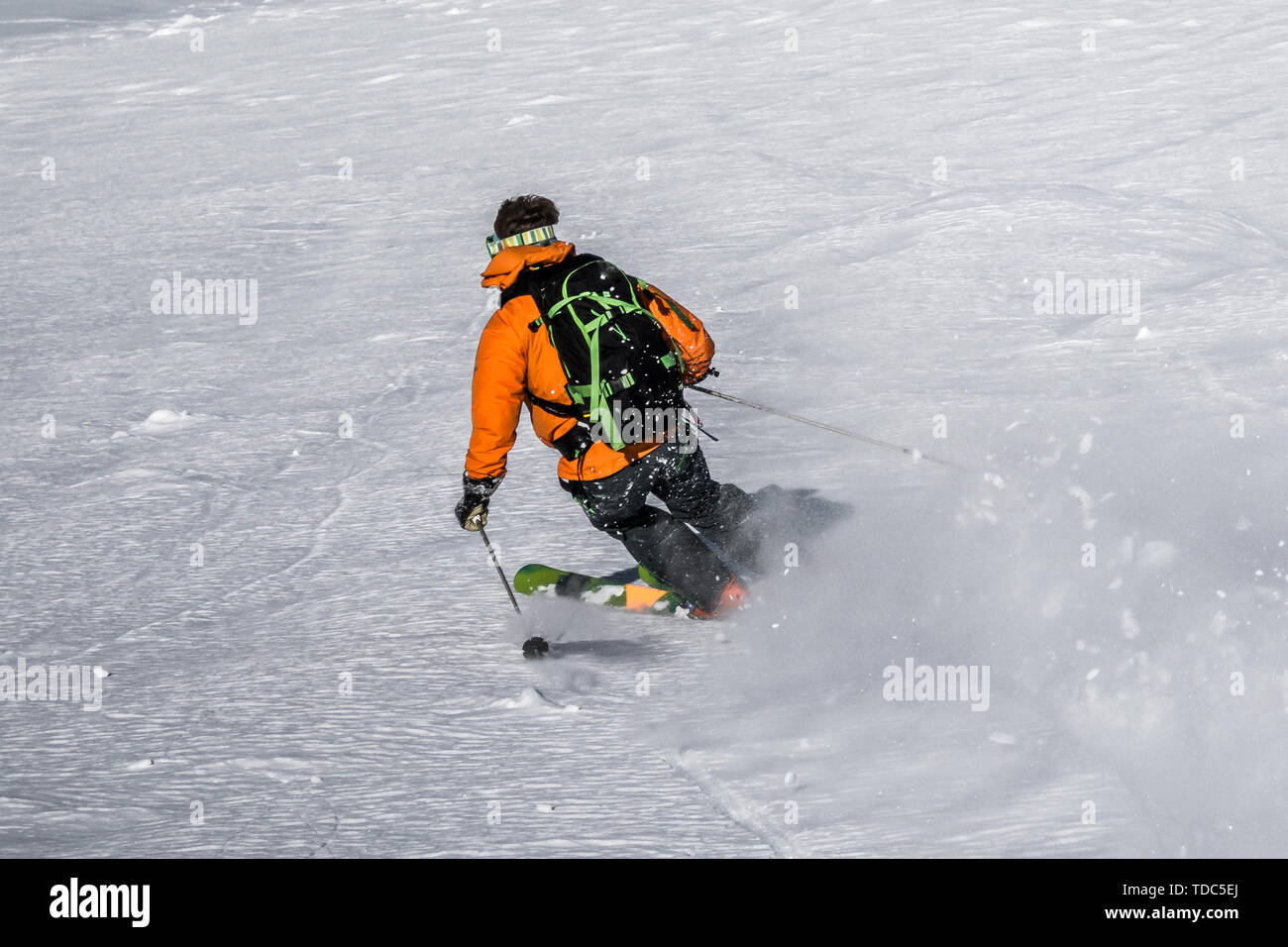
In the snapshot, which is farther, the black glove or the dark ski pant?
the dark ski pant

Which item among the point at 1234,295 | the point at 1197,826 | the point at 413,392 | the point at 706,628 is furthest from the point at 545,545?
the point at 1234,295

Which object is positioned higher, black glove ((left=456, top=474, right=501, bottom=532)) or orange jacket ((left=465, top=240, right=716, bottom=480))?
orange jacket ((left=465, top=240, right=716, bottom=480))

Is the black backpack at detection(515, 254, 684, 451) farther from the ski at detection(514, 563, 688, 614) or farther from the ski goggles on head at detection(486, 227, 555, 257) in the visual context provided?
the ski at detection(514, 563, 688, 614)

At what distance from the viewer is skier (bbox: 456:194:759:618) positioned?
430 centimetres

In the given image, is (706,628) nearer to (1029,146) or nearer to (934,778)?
(934,778)

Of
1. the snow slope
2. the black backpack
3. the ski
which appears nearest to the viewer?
the snow slope

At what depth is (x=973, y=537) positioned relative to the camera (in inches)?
188

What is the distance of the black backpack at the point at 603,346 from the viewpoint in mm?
4285
